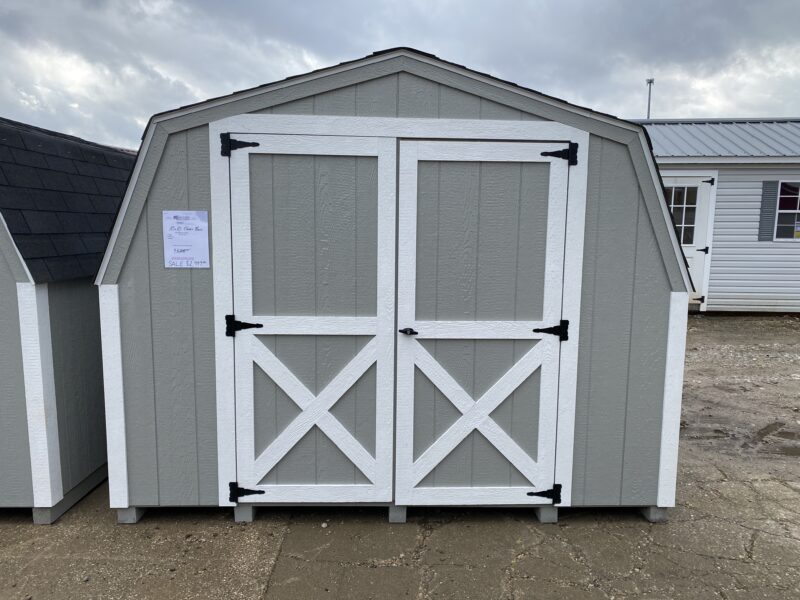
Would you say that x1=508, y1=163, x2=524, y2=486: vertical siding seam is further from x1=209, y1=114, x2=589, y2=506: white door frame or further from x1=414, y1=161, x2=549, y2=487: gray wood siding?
x1=209, y1=114, x2=589, y2=506: white door frame

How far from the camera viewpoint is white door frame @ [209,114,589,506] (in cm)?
263

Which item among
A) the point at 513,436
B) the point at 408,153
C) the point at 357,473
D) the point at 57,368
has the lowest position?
the point at 357,473

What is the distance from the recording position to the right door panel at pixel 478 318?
2.70m

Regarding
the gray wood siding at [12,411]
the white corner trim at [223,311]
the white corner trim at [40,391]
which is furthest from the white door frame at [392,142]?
the gray wood siding at [12,411]

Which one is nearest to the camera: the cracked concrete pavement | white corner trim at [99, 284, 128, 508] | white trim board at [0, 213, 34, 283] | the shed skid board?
the cracked concrete pavement

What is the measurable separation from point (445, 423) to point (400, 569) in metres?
0.76

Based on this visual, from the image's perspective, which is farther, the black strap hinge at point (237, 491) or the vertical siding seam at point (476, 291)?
the black strap hinge at point (237, 491)

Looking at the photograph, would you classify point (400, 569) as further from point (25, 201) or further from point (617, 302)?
point (25, 201)

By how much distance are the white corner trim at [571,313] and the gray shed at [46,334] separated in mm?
2795

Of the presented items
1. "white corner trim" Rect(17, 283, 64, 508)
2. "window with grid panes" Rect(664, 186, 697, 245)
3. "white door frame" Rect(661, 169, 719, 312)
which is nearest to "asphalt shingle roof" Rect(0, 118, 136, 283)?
"white corner trim" Rect(17, 283, 64, 508)

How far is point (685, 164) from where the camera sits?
29.3 feet

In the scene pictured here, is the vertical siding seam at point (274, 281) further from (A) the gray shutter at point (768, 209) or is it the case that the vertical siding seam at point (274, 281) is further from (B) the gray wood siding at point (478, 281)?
(A) the gray shutter at point (768, 209)

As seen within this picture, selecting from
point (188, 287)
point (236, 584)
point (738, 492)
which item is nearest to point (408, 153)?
point (188, 287)

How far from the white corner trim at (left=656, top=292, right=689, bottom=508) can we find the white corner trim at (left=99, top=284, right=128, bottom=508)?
3.00m
